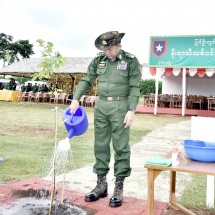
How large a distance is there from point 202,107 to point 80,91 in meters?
18.4

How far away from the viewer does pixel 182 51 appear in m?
16.0

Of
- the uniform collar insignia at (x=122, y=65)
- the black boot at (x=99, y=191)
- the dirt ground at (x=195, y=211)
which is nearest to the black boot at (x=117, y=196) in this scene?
the black boot at (x=99, y=191)

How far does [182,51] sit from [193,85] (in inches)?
333

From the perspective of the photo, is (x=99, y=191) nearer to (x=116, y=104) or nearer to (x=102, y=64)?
(x=116, y=104)

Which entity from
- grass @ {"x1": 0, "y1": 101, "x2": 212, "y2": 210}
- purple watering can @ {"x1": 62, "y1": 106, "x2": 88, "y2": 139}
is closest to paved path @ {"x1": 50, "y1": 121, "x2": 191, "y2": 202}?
grass @ {"x1": 0, "y1": 101, "x2": 212, "y2": 210}

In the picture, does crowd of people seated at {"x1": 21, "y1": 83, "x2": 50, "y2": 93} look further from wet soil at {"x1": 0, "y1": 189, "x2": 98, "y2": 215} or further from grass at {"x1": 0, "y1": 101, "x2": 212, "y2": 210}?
wet soil at {"x1": 0, "y1": 189, "x2": 98, "y2": 215}

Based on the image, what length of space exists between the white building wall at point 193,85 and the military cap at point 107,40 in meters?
21.2

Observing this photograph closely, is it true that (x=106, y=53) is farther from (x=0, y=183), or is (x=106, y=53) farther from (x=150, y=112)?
(x=150, y=112)

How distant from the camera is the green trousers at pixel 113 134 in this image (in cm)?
340

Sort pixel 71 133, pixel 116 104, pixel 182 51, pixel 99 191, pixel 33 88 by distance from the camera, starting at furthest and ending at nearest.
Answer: pixel 33 88 → pixel 182 51 → pixel 99 191 → pixel 116 104 → pixel 71 133

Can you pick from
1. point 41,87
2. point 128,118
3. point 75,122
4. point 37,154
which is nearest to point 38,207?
point 75,122

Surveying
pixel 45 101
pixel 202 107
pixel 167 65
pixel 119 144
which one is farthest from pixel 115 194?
pixel 45 101

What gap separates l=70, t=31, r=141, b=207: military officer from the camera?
11.1 feet

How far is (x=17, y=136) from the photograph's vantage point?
8445 millimetres
